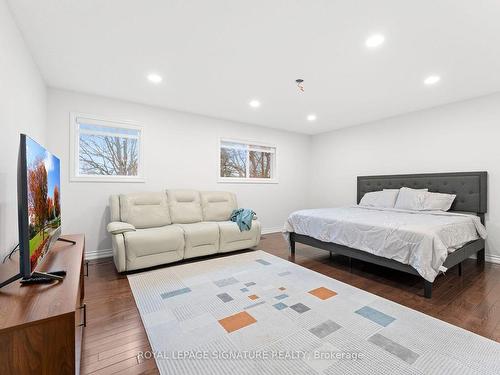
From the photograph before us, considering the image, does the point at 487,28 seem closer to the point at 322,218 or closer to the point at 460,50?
the point at 460,50

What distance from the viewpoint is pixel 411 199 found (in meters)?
3.80

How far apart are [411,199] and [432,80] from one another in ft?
5.71

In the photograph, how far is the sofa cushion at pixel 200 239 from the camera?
335 centimetres

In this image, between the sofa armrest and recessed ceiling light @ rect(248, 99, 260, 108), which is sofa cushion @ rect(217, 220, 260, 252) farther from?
recessed ceiling light @ rect(248, 99, 260, 108)

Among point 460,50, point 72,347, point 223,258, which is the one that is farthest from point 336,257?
point 72,347

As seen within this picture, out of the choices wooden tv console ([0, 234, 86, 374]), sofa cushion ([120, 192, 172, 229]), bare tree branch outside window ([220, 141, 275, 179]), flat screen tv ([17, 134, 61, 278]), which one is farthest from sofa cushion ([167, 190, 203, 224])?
wooden tv console ([0, 234, 86, 374])

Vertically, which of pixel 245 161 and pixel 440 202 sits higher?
pixel 245 161

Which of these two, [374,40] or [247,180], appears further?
[247,180]

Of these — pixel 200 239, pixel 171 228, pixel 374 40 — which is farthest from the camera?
pixel 200 239

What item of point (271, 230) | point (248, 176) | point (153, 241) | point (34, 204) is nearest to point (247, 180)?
point (248, 176)

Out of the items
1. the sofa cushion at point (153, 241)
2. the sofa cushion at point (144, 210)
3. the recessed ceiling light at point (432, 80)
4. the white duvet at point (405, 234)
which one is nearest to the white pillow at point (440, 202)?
the white duvet at point (405, 234)

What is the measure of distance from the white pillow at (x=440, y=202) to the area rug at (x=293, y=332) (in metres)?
2.14

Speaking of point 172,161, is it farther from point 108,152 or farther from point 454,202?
point 454,202

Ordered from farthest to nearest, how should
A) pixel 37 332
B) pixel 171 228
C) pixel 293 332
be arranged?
pixel 171 228, pixel 293 332, pixel 37 332
